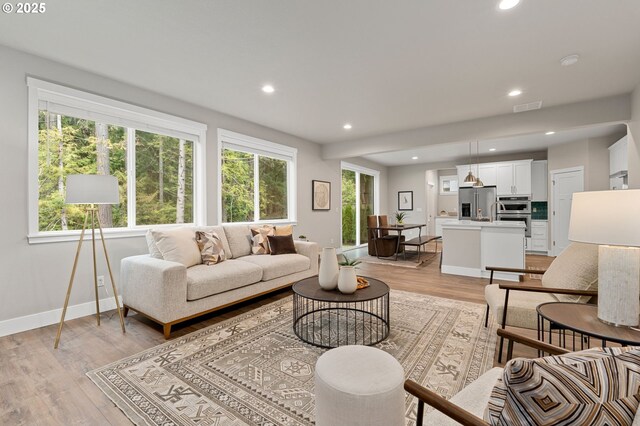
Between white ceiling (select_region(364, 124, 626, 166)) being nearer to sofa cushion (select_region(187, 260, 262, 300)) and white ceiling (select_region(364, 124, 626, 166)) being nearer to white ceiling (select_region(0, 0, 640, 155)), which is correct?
white ceiling (select_region(0, 0, 640, 155))

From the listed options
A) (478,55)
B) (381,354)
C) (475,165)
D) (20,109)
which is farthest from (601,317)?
(475,165)

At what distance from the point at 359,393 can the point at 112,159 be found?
12.3 ft

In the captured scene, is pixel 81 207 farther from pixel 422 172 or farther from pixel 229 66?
pixel 422 172

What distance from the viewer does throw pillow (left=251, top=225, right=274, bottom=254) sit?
4019 millimetres

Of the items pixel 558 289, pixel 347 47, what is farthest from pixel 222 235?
pixel 558 289

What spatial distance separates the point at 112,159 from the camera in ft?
11.3

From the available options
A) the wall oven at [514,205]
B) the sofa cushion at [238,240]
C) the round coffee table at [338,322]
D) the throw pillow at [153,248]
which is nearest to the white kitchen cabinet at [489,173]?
the wall oven at [514,205]

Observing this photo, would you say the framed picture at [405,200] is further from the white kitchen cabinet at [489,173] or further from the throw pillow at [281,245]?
the throw pillow at [281,245]

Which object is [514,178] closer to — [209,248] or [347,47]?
[347,47]

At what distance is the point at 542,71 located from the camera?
314cm

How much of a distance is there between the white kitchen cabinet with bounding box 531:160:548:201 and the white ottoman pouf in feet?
26.3

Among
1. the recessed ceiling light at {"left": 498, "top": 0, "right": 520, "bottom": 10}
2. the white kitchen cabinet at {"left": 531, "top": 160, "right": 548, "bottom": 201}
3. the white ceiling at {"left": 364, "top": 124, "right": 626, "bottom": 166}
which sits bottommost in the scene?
the white kitchen cabinet at {"left": 531, "top": 160, "right": 548, "bottom": 201}

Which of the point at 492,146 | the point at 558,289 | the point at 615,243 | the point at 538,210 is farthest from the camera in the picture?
the point at 538,210

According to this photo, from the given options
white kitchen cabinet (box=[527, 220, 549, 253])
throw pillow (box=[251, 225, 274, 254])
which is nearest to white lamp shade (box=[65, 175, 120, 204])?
throw pillow (box=[251, 225, 274, 254])
